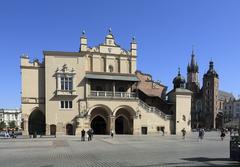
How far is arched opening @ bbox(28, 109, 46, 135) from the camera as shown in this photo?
4859 cm

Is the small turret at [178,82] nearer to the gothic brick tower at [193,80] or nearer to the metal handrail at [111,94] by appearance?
the metal handrail at [111,94]

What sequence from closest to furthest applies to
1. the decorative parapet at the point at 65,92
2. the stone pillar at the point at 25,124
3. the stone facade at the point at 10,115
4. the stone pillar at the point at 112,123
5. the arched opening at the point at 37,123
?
the stone pillar at the point at 25,124, the decorative parapet at the point at 65,92, the stone pillar at the point at 112,123, the arched opening at the point at 37,123, the stone facade at the point at 10,115

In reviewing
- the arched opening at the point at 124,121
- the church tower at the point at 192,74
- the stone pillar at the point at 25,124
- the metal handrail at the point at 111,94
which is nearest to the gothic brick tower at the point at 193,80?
the church tower at the point at 192,74

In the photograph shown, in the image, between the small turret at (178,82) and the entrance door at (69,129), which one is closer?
the entrance door at (69,129)

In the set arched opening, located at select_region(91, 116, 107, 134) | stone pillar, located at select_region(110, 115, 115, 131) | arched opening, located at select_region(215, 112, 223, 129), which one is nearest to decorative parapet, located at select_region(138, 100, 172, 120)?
stone pillar, located at select_region(110, 115, 115, 131)

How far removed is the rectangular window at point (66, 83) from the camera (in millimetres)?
47531

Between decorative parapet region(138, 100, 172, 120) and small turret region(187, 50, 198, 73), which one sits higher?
small turret region(187, 50, 198, 73)

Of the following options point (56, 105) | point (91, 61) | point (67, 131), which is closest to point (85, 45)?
A: point (91, 61)

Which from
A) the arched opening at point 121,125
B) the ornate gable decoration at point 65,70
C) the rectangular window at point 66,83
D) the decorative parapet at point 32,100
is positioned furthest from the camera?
the arched opening at point 121,125

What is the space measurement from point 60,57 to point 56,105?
300 inches

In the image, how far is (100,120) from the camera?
51.4 metres

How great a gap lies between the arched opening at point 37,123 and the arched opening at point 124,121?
1220cm

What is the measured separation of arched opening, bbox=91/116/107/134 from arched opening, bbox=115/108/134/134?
237 cm

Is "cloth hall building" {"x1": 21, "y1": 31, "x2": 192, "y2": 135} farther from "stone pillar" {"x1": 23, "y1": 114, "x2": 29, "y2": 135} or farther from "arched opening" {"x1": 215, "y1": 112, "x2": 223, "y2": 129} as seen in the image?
"arched opening" {"x1": 215, "y1": 112, "x2": 223, "y2": 129}
